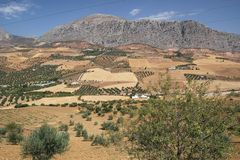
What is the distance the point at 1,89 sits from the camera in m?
136

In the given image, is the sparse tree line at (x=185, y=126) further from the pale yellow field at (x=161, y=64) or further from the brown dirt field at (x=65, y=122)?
the pale yellow field at (x=161, y=64)

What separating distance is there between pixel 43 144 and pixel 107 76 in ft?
400

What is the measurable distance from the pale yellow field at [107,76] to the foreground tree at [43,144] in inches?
4217

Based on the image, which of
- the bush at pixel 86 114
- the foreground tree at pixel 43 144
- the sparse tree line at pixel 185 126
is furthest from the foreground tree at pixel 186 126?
the bush at pixel 86 114

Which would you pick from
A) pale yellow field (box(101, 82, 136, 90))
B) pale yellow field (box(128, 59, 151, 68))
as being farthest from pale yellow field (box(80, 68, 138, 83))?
pale yellow field (box(128, 59, 151, 68))

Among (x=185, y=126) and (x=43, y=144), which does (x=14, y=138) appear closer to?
(x=43, y=144)

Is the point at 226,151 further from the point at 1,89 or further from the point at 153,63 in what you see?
the point at 153,63

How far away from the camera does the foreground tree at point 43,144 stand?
2411 centimetres

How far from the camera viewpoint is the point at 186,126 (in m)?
16.0

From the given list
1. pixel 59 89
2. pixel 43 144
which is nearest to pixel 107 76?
pixel 59 89

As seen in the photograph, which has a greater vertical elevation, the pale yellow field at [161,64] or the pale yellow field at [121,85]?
the pale yellow field at [161,64]

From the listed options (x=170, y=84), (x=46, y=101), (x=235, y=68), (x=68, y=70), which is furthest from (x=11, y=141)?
(x=235, y=68)

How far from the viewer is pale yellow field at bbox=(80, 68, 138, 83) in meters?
138

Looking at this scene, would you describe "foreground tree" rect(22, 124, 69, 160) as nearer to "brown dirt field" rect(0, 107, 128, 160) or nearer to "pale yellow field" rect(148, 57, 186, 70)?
"brown dirt field" rect(0, 107, 128, 160)
